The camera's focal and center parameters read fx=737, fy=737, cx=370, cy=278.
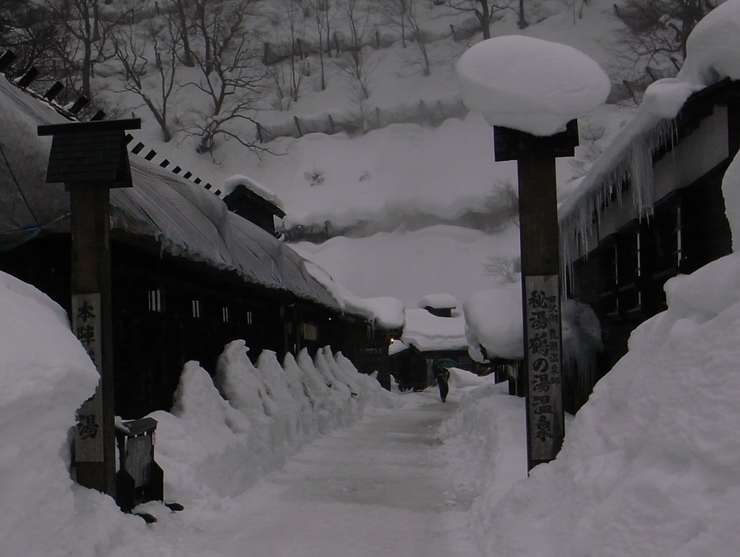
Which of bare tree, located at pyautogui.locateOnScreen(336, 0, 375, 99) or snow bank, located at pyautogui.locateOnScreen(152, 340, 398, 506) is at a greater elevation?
bare tree, located at pyautogui.locateOnScreen(336, 0, 375, 99)

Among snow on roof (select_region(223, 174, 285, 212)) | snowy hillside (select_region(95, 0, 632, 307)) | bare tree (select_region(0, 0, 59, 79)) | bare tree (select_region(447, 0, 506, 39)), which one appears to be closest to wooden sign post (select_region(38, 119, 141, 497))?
→ snow on roof (select_region(223, 174, 285, 212))

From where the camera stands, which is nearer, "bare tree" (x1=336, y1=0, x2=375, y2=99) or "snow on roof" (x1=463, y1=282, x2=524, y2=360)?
"snow on roof" (x1=463, y1=282, x2=524, y2=360)

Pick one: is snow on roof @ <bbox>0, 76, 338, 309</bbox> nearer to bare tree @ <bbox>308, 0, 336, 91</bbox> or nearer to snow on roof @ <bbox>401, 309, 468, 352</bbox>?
snow on roof @ <bbox>401, 309, 468, 352</bbox>

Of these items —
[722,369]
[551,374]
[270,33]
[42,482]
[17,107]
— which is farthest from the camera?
[270,33]

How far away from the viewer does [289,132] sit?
71.9 meters

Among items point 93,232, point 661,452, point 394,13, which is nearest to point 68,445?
point 93,232

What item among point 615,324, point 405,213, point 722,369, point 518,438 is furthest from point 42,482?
point 405,213

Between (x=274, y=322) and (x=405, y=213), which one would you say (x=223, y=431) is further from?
(x=405, y=213)

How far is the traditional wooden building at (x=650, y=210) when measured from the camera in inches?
305

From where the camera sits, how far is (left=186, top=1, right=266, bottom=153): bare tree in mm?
64375

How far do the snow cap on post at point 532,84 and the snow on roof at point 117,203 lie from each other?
3.73m

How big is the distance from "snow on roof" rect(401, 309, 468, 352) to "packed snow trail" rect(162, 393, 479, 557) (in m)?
28.5

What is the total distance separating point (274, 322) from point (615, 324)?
797 cm

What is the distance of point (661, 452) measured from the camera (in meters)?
4.03
